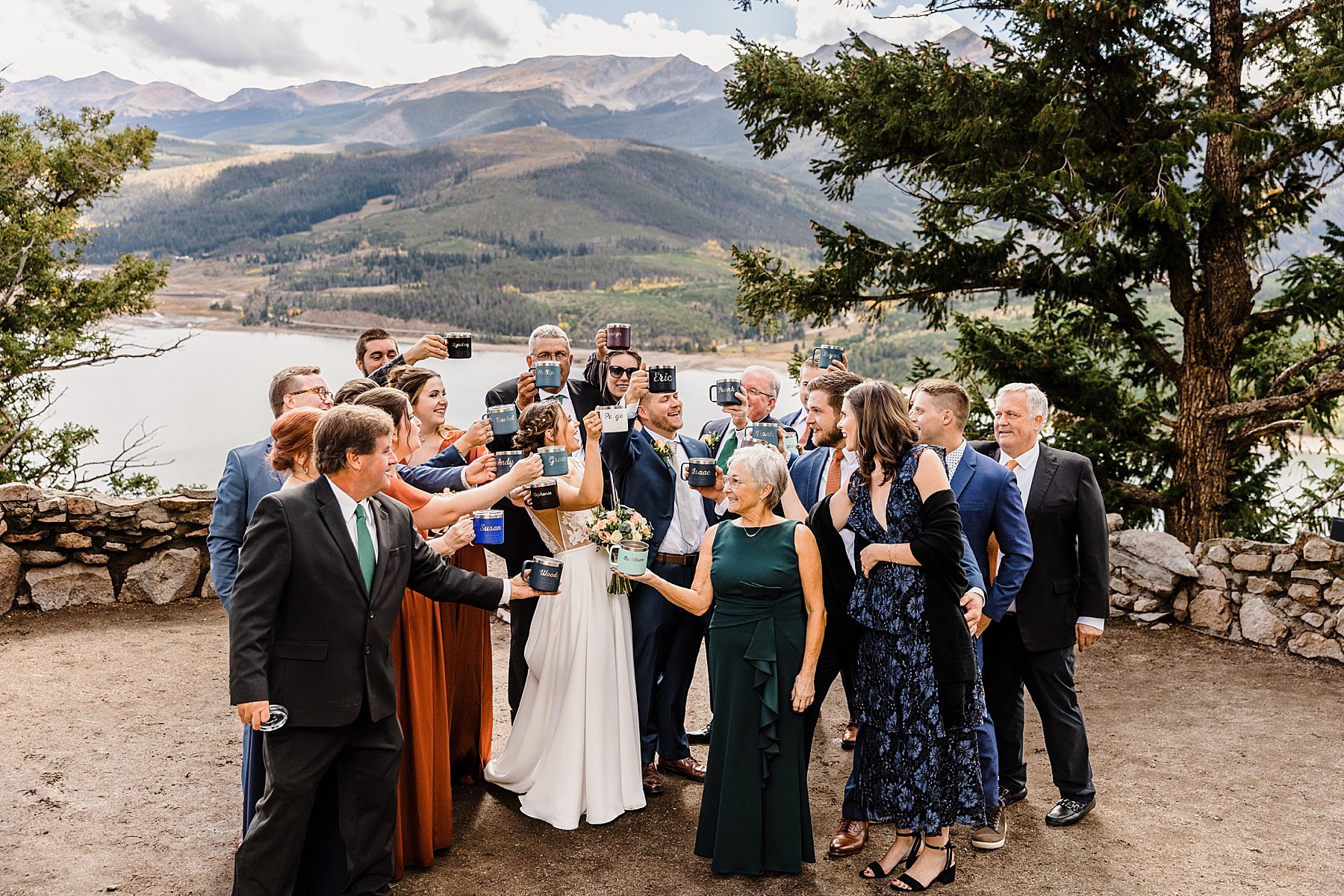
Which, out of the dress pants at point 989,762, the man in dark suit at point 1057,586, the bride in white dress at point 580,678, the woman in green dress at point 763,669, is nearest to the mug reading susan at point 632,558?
the woman in green dress at point 763,669

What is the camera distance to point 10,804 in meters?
4.14

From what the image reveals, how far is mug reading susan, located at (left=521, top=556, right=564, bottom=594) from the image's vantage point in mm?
3465

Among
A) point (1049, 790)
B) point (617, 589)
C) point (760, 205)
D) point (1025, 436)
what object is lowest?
point (1049, 790)

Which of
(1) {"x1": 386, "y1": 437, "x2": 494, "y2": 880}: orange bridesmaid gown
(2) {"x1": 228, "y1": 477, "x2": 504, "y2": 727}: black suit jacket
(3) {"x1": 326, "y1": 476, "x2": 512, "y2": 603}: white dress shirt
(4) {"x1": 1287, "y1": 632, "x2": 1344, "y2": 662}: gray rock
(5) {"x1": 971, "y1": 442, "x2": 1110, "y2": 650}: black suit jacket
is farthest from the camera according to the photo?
(4) {"x1": 1287, "y1": 632, "x2": 1344, "y2": 662}: gray rock

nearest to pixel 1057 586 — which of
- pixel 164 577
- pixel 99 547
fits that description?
pixel 164 577

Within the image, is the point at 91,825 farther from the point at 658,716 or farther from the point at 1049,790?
the point at 1049,790

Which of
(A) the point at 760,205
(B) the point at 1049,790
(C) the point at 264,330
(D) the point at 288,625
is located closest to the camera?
(D) the point at 288,625

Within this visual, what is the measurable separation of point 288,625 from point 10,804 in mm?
2387

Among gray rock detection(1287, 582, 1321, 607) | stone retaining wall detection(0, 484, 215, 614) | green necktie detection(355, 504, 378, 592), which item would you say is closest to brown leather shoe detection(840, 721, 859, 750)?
green necktie detection(355, 504, 378, 592)

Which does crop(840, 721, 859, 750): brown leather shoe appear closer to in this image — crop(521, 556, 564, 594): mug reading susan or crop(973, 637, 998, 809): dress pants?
crop(973, 637, 998, 809): dress pants

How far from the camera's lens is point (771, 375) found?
15.6ft

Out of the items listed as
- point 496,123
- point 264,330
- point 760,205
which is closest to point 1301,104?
point 264,330

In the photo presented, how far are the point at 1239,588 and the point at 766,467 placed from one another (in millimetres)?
5122

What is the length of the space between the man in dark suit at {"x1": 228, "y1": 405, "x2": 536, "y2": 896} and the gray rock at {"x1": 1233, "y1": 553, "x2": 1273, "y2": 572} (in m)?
6.20
